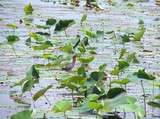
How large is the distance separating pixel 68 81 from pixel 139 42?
1.93 metres

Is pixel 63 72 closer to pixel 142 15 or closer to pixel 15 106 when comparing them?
pixel 15 106

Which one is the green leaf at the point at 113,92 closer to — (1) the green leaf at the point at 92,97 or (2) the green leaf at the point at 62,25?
(1) the green leaf at the point at 92,97

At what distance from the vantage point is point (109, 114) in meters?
2.67

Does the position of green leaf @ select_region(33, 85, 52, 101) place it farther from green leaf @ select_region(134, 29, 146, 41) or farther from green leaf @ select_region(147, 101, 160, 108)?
green leaf @ select_region(134, 29, 146, 41)

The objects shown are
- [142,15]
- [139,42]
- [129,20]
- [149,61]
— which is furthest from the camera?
[142,15]

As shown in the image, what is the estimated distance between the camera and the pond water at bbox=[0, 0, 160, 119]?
2.93m

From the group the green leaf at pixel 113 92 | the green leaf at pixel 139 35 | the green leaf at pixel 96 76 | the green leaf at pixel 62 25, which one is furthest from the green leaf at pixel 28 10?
the green leaf at pixel 113 92

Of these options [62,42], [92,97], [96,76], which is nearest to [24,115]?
[92,97]

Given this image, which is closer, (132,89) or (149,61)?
Result: (132,89)

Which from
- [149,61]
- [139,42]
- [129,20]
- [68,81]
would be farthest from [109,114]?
[129,20]

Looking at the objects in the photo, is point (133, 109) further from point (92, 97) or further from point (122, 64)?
point (122, 64)

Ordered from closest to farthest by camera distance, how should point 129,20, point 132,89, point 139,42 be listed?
point 132,89 → point 139,42 → point 129,20

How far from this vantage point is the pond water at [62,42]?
2934mm

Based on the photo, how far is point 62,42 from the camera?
4387mm
